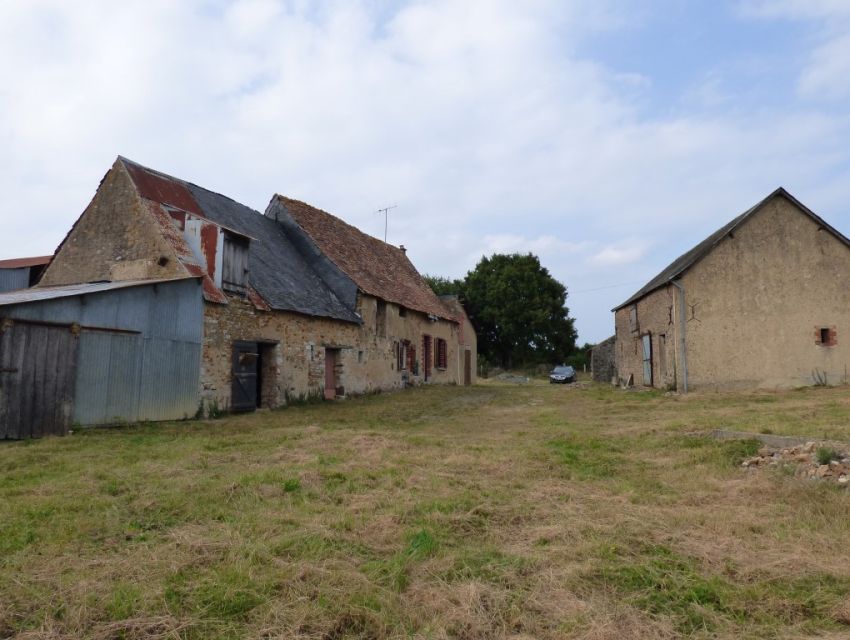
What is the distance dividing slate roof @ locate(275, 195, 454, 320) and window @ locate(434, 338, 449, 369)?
47.6 inches

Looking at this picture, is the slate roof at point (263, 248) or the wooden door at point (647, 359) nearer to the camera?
the slate roof at point (263, 248)

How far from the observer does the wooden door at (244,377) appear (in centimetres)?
1302

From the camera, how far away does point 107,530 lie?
13.5 ft

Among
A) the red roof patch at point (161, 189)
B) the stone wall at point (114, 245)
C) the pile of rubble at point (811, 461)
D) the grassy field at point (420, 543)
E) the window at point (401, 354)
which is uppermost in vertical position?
the red roof patch at point (161, 189)

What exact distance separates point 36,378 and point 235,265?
535 centimetres

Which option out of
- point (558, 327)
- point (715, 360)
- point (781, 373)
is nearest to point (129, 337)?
point (715, 360)

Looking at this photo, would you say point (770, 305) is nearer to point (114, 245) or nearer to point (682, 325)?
point (682, 325)

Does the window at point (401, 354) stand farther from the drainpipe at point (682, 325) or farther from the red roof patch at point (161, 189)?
the drainpipe at point (682, 325)

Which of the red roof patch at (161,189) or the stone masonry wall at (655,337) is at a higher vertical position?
the red roof patch at (161,189)

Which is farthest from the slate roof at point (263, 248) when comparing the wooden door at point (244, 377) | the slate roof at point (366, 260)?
the wooden door at point (244, 377)

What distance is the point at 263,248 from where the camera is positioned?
55.3ft

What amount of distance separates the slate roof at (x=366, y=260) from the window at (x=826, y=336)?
1298 cm

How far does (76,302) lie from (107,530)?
6.88m

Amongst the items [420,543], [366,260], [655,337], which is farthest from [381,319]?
[420,543]
